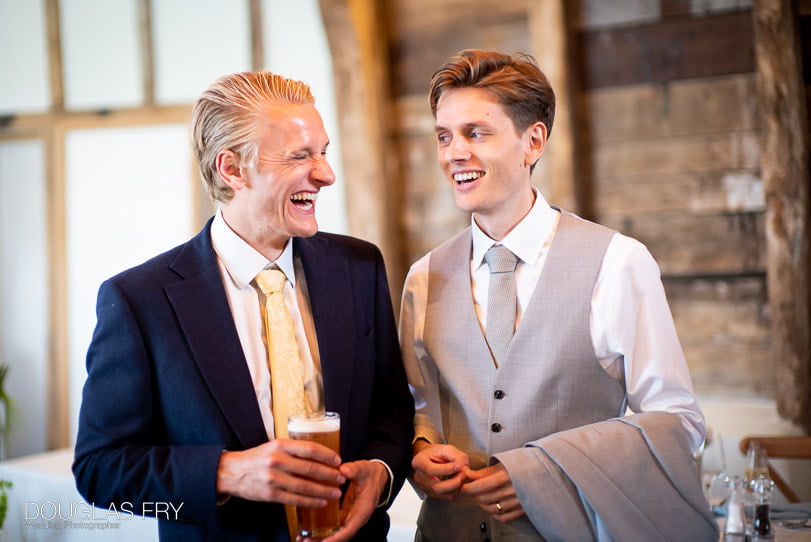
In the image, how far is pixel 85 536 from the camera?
122 inches

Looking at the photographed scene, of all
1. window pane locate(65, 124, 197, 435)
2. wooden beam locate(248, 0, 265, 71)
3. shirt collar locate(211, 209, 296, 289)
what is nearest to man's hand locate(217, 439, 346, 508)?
shirt collar locate(211, 209, 296, 289)

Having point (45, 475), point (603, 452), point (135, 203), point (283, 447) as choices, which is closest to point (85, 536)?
point (45, 475)

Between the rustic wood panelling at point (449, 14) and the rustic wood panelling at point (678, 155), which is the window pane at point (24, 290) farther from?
the rustic wood panelling at point (678, 155)

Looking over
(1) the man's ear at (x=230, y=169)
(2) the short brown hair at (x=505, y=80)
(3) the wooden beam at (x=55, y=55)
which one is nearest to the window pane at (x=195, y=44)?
(3) the wooden beam at (x=55, y=55)

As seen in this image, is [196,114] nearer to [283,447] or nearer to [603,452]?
[283,447]

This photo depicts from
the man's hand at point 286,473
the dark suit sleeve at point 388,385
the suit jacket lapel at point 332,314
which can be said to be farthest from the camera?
the dark suit sleeve at point 388,385

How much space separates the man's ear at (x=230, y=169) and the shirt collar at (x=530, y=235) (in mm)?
577

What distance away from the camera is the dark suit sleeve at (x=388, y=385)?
5.71 feet

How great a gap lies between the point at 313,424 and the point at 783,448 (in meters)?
2.33

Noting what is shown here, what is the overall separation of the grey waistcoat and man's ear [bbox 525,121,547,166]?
176mm

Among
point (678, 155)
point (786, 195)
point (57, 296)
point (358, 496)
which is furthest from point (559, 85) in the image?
point (57, 296)

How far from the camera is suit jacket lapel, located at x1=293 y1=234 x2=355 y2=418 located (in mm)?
1626

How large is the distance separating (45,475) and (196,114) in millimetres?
2250

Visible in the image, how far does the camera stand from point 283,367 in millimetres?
1578
